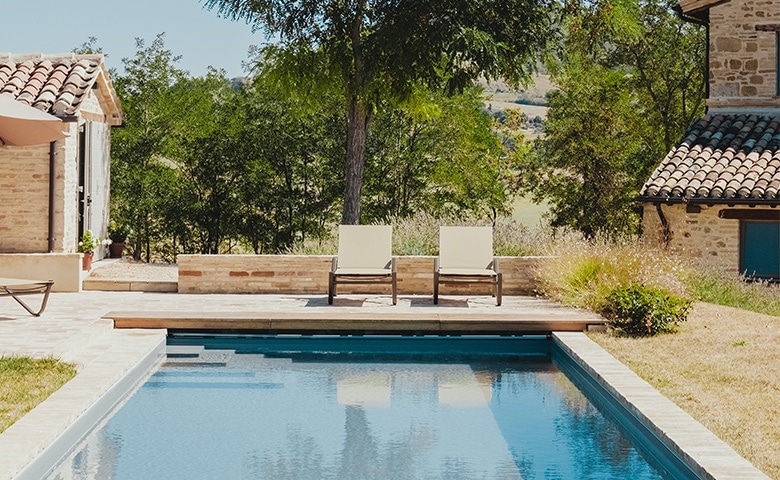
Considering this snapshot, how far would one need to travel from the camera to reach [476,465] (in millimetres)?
8359

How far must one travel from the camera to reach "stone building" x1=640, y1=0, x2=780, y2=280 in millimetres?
19250

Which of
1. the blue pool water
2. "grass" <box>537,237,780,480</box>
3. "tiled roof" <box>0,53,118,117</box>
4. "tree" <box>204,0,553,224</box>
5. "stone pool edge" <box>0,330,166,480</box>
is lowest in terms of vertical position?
the blue pool water

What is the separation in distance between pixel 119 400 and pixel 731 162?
1349 cm

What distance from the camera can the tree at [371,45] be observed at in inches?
794

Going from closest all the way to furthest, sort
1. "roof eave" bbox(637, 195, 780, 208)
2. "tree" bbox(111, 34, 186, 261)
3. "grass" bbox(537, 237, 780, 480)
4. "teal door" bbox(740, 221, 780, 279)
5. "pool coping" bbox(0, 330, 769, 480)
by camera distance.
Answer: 1. "pool coping" bbox(0, 330, 769, 480)
2. "grass" bbox(537, 237, 780, 480)
3. "roof eave" bbox(637, 195, 780, 208)
4. "teal door" bbox(740, 221, 780, 279)
5. "tree" bbox(111, 34, 186, 261)

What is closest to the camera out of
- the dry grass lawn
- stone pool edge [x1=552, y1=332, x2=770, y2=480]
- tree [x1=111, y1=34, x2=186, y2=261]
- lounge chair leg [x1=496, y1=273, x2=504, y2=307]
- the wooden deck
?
stone pool edge [x1=552, y1=332, x2=770, y2=480]

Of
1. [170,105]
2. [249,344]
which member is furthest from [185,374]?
[170,105]

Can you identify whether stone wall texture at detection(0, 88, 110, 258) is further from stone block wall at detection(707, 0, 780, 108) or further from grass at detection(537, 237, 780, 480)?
stone block wall at detection(707, 0, 780, 108)

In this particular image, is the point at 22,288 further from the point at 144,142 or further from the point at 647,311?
the point at 144,142

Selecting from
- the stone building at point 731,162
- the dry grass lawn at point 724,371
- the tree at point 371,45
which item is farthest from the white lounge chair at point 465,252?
the tree at point 371,45

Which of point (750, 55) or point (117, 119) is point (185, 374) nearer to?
point (117, 119)

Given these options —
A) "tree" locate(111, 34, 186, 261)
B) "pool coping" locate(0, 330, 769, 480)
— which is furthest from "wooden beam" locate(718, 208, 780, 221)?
"tree" locate(111, 34, 186, 261)

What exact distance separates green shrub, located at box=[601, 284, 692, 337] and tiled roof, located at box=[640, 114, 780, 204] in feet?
21.1

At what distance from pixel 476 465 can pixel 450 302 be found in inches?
290
